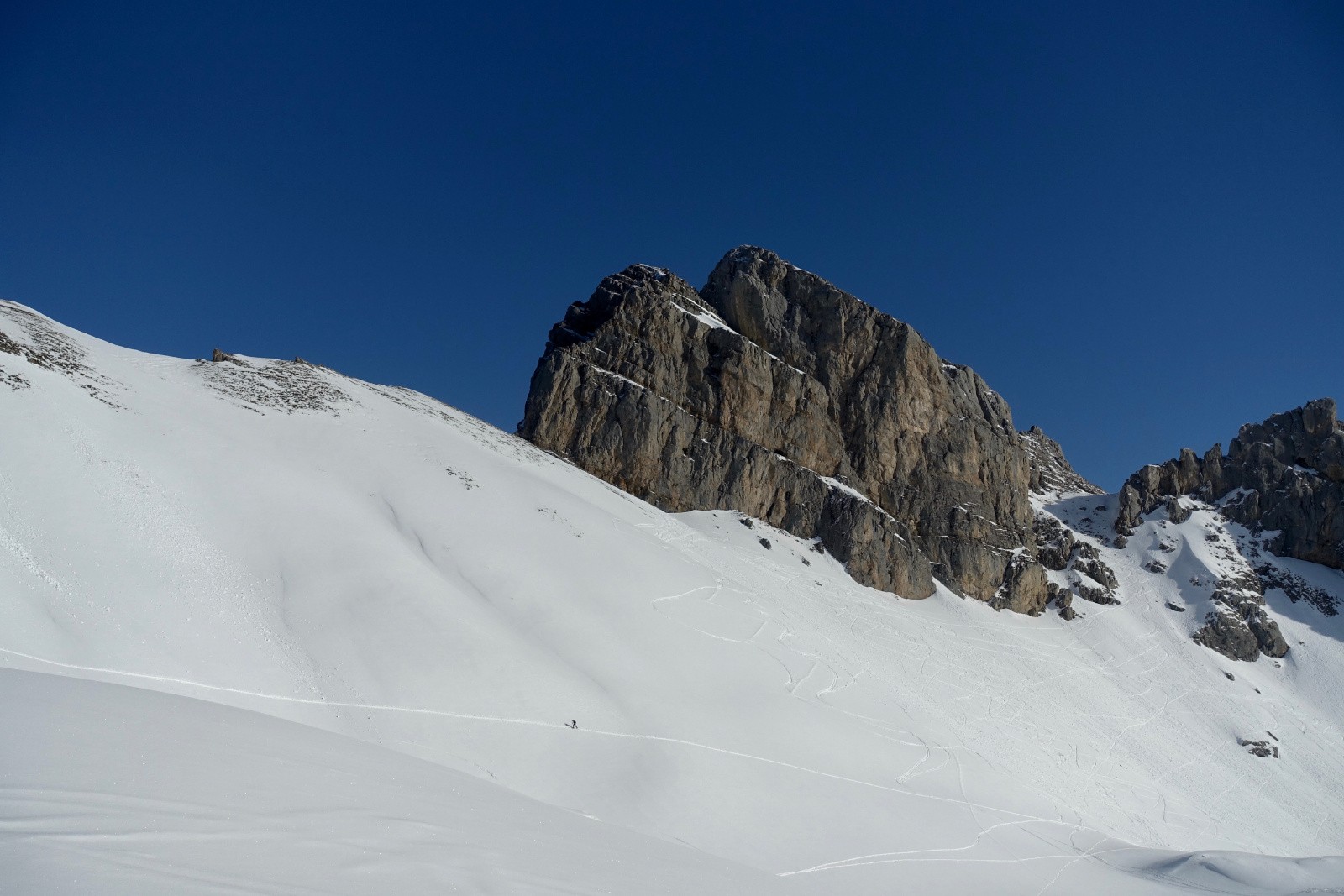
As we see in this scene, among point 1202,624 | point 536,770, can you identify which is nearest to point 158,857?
point 536,770

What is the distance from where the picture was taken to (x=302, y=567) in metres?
18.8

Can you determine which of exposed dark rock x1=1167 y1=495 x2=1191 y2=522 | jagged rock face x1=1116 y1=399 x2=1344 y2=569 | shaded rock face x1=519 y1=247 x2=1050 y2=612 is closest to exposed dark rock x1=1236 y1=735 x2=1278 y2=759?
shaded rock face x1=519 y1=247 x2=1050 y2=612

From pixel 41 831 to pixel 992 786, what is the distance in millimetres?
27761

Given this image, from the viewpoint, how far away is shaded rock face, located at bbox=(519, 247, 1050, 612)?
48812 mm

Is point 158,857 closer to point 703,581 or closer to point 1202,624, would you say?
point 703,581

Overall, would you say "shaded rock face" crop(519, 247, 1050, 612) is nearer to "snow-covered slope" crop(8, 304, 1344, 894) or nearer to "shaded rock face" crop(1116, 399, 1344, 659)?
"snow-covered slope" crop(8, 304, 1344, 894)

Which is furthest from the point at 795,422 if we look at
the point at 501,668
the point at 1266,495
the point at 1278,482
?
the point at 1278,482

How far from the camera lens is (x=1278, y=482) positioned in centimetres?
6681

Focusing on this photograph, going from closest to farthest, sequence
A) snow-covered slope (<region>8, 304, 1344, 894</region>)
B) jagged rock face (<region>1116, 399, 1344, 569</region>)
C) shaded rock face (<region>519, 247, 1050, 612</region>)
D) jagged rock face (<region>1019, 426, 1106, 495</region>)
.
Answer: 1. snow-covered slope (<region>8, 304, 1344, 894</region>)
2. shaded rock face (<region>519, 247, 1050, 612</region>)
3. jagged rock face (<region>1116, 399, 1344, 569</region>)
4. jagged rock face (<region>1019, 426, 1106, 495</region>)

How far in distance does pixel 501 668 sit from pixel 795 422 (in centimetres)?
3978

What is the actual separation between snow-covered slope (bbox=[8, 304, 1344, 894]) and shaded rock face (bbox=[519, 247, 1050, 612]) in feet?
32.0

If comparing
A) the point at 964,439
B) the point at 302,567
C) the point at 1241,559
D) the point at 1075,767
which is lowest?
the point at 1075,767

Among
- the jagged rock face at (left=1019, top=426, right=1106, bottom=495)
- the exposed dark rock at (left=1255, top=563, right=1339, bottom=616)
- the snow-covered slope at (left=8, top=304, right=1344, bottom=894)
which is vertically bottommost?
the snow-covered slope at (left=8, top=304, right=1344, bottom=894)

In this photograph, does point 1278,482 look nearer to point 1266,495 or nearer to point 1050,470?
point 1266,495
